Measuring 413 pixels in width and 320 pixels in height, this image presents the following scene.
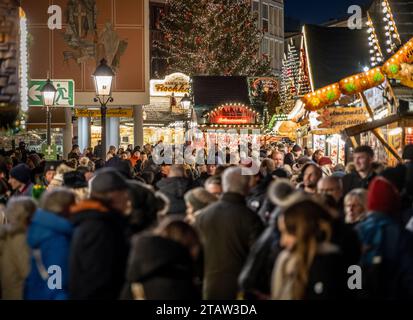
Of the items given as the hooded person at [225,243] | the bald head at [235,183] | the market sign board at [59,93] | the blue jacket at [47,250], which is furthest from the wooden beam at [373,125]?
the market sign board at [59,93]

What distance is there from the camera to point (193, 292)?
5.70 meters

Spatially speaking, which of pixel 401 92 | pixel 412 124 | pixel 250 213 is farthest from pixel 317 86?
pixel 250 213

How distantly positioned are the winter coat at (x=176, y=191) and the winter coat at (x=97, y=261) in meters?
4.39

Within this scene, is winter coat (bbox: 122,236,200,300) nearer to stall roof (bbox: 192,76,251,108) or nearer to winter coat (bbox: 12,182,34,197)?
winter coat (bbox: 12,182,34,197)

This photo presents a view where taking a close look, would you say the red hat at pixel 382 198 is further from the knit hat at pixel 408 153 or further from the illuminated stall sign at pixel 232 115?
the illuminated stall sign at pixel 232 115

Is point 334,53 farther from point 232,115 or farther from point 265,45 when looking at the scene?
point 265,45

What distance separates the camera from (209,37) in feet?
197

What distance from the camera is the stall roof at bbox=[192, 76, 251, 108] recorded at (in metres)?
31.2

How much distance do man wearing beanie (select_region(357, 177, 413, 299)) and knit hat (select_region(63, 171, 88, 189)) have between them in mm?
5532

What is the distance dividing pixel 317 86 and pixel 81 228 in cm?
1949

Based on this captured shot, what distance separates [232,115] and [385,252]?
22.9 meters

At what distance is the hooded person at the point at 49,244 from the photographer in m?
6.42

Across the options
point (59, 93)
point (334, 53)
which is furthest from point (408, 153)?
point (334, 53)

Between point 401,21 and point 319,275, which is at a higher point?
point 401,21
